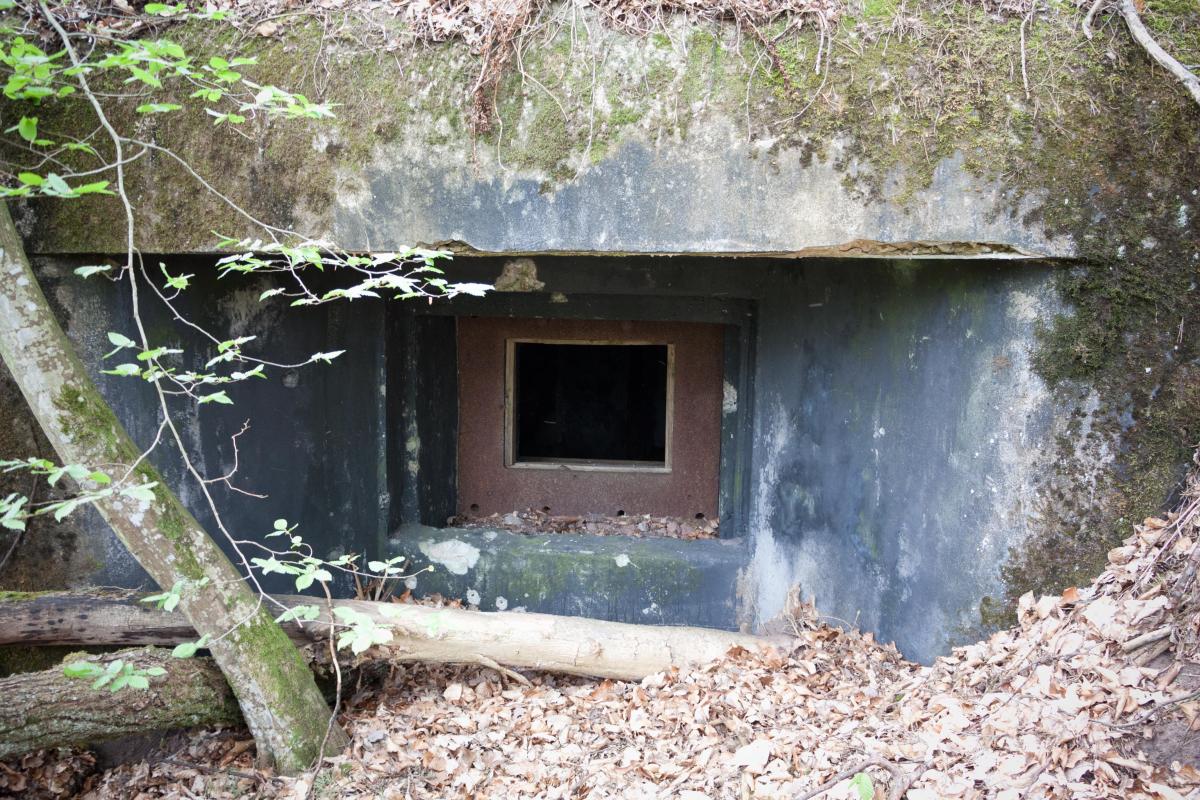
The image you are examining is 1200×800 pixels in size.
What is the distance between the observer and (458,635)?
3842 mm

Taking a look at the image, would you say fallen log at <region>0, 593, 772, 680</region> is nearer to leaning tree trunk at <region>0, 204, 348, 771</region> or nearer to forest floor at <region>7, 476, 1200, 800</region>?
forest floor at <region>7, 476, 1200, 800</region>

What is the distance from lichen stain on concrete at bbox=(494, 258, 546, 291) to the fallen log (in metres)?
1.77

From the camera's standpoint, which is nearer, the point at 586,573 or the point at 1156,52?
the point at 1156,52

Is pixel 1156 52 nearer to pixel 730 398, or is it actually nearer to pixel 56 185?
pixel 730 398

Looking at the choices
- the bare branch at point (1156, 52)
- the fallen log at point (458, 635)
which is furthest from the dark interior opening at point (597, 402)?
the bare branch at point (1156, 52)

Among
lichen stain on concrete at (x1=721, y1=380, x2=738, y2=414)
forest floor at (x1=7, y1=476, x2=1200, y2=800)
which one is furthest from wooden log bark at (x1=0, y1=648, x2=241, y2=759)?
lichen stain on concrete at (x1=721, y1=380, x2=738, y2=414)

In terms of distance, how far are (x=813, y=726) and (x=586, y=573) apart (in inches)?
78.8

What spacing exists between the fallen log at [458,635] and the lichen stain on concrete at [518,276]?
177 cm

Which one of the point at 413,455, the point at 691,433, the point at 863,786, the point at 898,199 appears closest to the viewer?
the point at 863,786

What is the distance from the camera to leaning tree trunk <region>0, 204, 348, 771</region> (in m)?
2.62

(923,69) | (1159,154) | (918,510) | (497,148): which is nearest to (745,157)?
(923,69)

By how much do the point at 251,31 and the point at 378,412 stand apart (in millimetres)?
2262

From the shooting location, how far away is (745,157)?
10.2ft

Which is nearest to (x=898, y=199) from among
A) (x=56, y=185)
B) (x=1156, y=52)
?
(x=1156, y=52)
